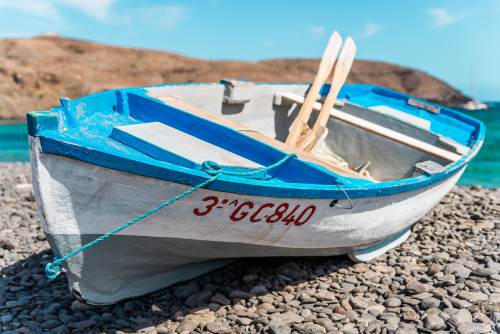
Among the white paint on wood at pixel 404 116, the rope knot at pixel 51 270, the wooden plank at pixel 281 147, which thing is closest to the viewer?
the rope knot at pixel 51 270

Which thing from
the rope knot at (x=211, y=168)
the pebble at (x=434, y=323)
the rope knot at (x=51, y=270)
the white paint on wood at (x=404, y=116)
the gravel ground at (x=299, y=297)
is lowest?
the gravel ground at (x=299, y=297)

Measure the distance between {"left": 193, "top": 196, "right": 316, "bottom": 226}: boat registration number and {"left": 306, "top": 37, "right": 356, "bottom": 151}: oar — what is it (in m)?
2.48

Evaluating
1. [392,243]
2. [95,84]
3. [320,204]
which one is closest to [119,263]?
[320,204]

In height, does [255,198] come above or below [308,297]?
above

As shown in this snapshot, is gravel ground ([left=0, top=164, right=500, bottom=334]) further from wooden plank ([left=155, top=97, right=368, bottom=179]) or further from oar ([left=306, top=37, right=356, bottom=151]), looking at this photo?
oar ([left=306, top=37, right=356, bottom=151])

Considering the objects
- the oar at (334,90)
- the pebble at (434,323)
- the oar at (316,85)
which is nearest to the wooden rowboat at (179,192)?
the oar at (334,90)

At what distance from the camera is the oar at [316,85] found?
22.1ft

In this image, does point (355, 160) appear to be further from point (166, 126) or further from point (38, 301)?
point (38, 301)

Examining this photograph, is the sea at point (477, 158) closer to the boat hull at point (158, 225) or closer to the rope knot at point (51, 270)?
the boat hull at point (158, 225)

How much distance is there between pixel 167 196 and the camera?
3676 millimetres

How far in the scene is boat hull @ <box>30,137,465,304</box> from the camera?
359cm

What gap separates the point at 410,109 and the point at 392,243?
395 centimetres

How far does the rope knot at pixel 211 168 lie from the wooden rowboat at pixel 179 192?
0.09ft

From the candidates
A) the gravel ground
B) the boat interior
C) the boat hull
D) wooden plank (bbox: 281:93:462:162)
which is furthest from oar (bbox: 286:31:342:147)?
the boat hull
